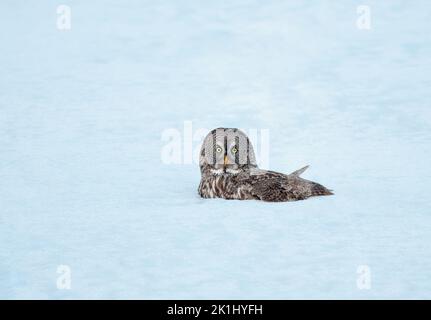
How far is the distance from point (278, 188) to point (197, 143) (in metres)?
4.25

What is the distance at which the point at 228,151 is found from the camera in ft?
28.0

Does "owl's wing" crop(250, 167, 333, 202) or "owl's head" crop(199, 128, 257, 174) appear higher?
"owl's head" crop(199, 128, 257, 174)

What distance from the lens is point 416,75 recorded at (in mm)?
14781

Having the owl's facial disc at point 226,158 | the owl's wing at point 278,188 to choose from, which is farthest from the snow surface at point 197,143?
the owl's facial disc at point 226,158

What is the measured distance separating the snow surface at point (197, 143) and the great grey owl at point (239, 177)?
0.15 metres

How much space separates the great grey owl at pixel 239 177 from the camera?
8180mm

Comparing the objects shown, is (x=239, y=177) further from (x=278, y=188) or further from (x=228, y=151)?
(x=278, y=188)

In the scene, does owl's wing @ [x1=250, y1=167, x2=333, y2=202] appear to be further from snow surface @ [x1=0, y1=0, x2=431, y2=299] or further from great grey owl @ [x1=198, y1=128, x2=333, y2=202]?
snow surface @ [x1=0, y1=0, x2=431, y2=299]

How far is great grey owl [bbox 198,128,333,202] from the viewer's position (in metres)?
8.18

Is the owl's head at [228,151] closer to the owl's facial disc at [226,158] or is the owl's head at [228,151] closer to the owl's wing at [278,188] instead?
the owl's facial disc at [226,158]

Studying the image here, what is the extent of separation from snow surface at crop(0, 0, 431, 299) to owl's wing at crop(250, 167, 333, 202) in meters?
0.13

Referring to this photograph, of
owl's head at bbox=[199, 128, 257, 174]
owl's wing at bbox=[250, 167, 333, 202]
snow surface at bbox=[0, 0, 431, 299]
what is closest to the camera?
snow surface at bbox=[0, 0, 431, 299]

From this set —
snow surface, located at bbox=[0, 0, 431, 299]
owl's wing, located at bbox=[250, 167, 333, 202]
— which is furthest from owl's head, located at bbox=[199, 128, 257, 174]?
snow surface, located at bbox=[0, 0, 431, 299]

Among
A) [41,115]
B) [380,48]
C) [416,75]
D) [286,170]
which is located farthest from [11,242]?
[380,48]
